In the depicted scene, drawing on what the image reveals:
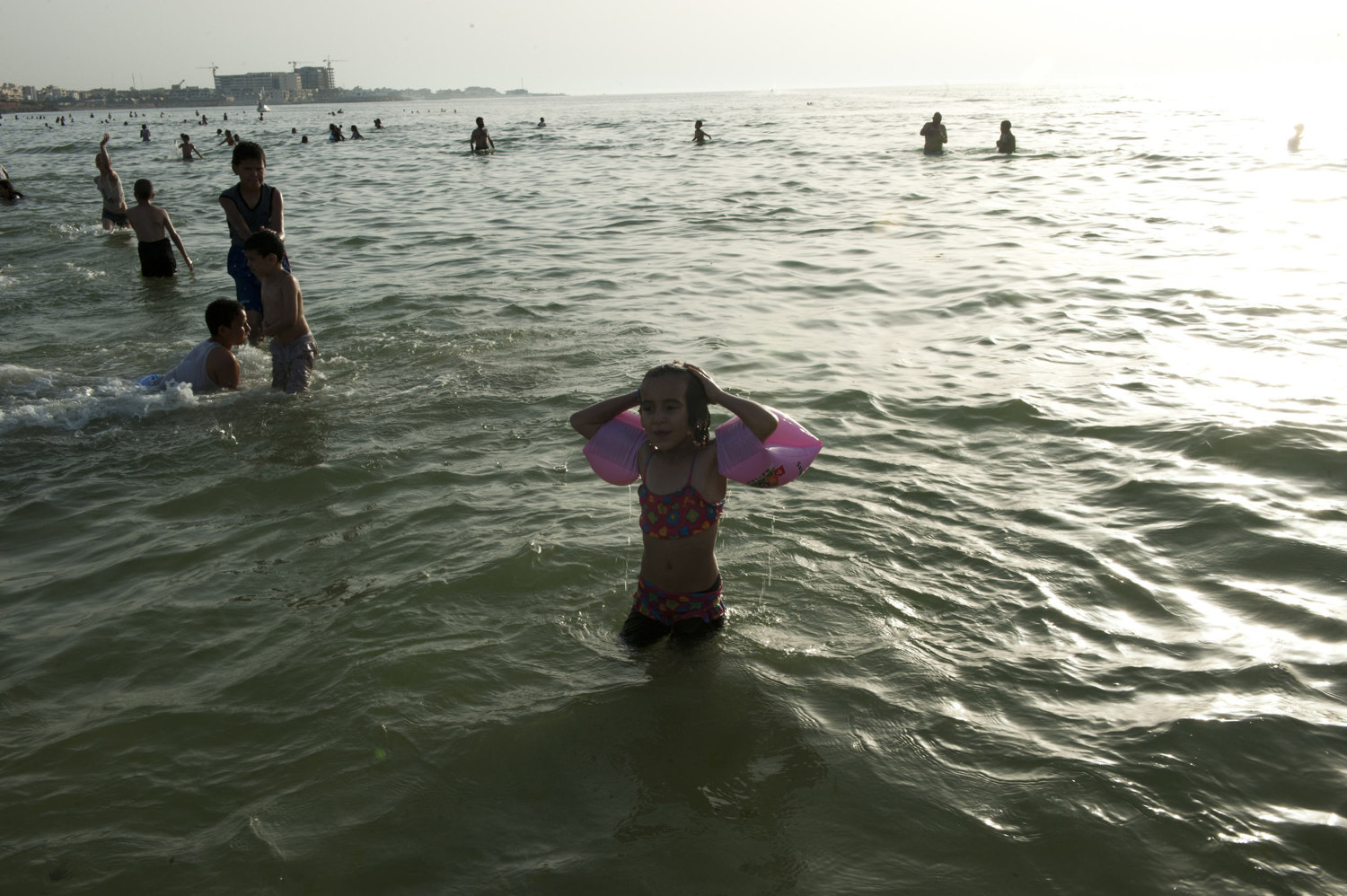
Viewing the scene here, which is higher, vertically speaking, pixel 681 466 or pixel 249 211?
pixel 249 211

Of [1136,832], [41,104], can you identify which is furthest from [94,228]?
[41,104]

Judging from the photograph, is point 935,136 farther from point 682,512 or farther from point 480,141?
point 682,512

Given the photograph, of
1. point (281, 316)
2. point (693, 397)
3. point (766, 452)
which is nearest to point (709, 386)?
point (693, 397)

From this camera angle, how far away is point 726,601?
15.0ft

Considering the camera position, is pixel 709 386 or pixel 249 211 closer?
pixel 709 386

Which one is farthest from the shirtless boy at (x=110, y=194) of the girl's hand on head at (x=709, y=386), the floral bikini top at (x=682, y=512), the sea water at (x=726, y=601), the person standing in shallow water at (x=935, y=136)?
the person standing in shallow water at (x=935, y=136)

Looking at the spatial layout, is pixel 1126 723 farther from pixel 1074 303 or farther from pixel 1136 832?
pixel 1074 303

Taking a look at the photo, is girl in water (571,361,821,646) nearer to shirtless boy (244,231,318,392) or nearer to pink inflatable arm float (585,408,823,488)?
pink inflatable arm float (585,408,823,488)

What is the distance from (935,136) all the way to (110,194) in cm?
1958

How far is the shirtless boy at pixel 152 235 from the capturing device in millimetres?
12125

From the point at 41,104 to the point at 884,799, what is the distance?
200282 mm

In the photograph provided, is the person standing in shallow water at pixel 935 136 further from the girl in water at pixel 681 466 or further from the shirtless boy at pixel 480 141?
the girl in water at pixel 681 466

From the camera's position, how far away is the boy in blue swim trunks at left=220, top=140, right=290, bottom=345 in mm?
7617

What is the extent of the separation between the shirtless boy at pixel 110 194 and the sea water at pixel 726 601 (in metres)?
5.82
